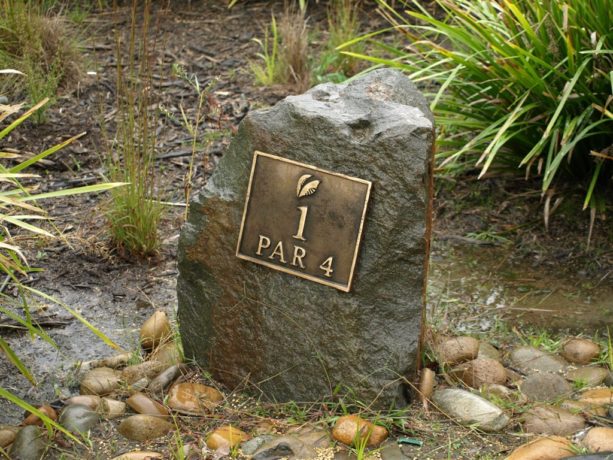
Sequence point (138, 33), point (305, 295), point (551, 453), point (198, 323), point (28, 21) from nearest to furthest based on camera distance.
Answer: point (551, 453) → point (305, 295) → point (198, 323) → point (28, 21) → point (138, 33)

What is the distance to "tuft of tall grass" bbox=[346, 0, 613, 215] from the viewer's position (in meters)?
4.39

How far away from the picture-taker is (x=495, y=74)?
4.64 meters

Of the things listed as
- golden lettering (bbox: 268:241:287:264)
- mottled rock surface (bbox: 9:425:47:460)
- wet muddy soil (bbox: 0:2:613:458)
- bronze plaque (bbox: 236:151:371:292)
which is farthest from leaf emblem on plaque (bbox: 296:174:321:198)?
mottled rock surface (bbox: 9:425:47:460)

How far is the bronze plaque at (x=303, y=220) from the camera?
3.16 metres

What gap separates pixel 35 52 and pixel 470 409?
379 cm

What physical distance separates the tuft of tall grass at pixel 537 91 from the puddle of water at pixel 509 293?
1.29 ft

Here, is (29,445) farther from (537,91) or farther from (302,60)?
(302,60)

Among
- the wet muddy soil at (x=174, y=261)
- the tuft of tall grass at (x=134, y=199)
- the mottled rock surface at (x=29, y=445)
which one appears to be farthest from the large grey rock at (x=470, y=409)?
the tuft of tall grass at (x=134, y=199)

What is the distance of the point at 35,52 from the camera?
577 cm

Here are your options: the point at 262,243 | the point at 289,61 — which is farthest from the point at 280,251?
the point at 289,61

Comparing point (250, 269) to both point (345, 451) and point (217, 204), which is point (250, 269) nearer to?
point (217, 204)

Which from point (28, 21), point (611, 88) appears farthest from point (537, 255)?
point (28, 21)

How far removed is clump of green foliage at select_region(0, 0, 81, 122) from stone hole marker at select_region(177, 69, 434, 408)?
8.65 ft

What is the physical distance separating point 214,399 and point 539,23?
232 centimetres
